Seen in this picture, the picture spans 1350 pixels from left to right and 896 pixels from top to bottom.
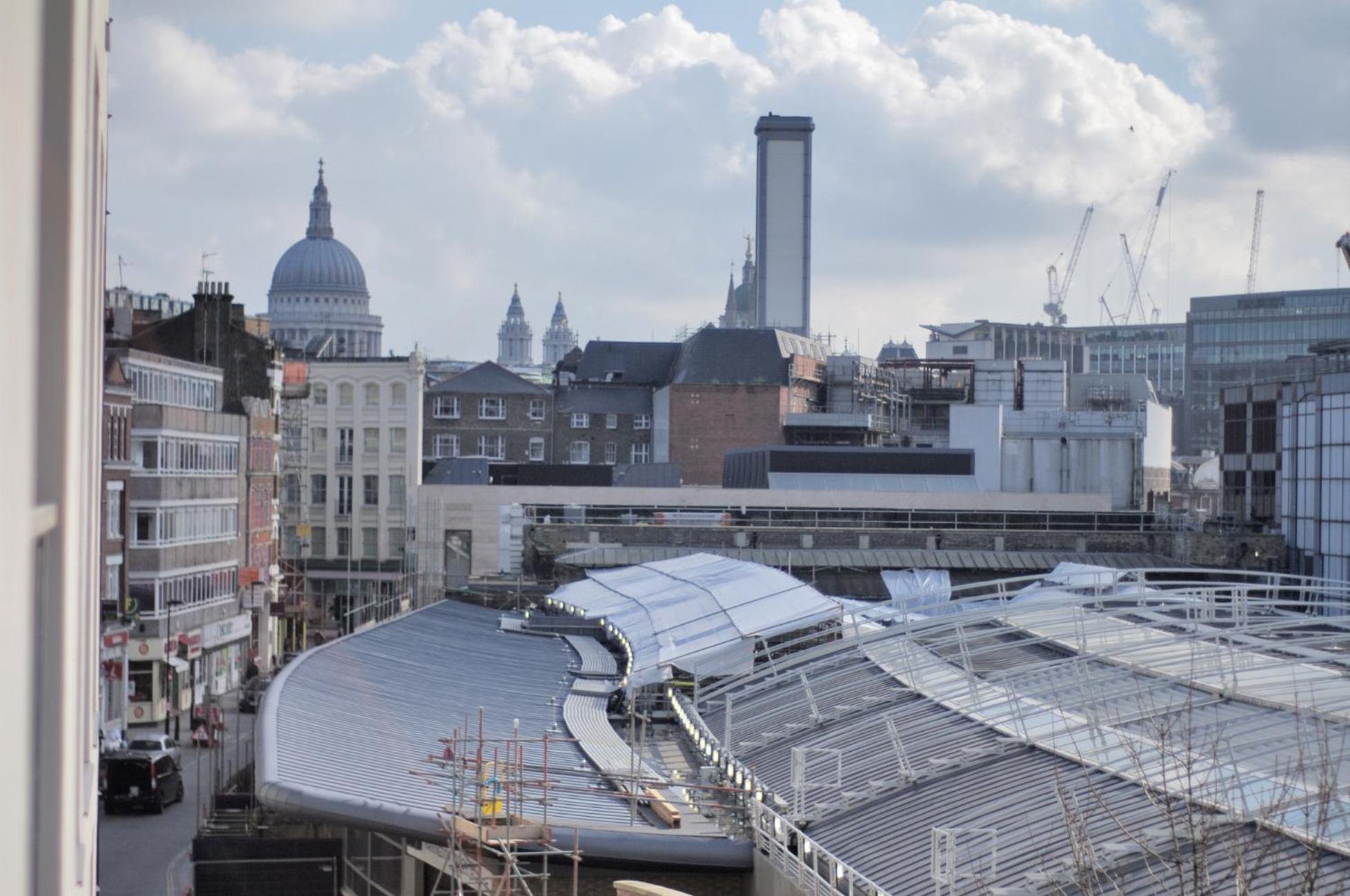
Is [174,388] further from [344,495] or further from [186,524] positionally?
[344,495]

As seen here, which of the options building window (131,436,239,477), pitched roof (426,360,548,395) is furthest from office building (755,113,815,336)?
building window (131,436,239,477)

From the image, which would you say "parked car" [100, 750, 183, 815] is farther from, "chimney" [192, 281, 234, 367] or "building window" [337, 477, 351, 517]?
"building window" [337, 477, 351, 517]

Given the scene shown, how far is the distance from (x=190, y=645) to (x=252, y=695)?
215 cm

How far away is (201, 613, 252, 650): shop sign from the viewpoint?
5194 centimetres

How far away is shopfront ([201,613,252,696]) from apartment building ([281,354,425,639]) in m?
20.7

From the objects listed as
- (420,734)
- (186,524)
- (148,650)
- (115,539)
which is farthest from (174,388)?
(420,734)

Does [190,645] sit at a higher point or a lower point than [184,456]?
lower

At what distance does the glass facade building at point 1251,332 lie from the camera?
436 ft

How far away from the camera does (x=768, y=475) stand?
227 feet

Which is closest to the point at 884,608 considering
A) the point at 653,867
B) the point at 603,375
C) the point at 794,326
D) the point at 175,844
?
the point at 175,844

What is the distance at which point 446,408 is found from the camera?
98.8 meters

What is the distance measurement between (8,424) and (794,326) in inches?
5024

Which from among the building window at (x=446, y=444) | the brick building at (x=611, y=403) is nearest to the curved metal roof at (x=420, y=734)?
the building window at (x=446, y=444)

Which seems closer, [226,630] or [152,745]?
[152,745]
